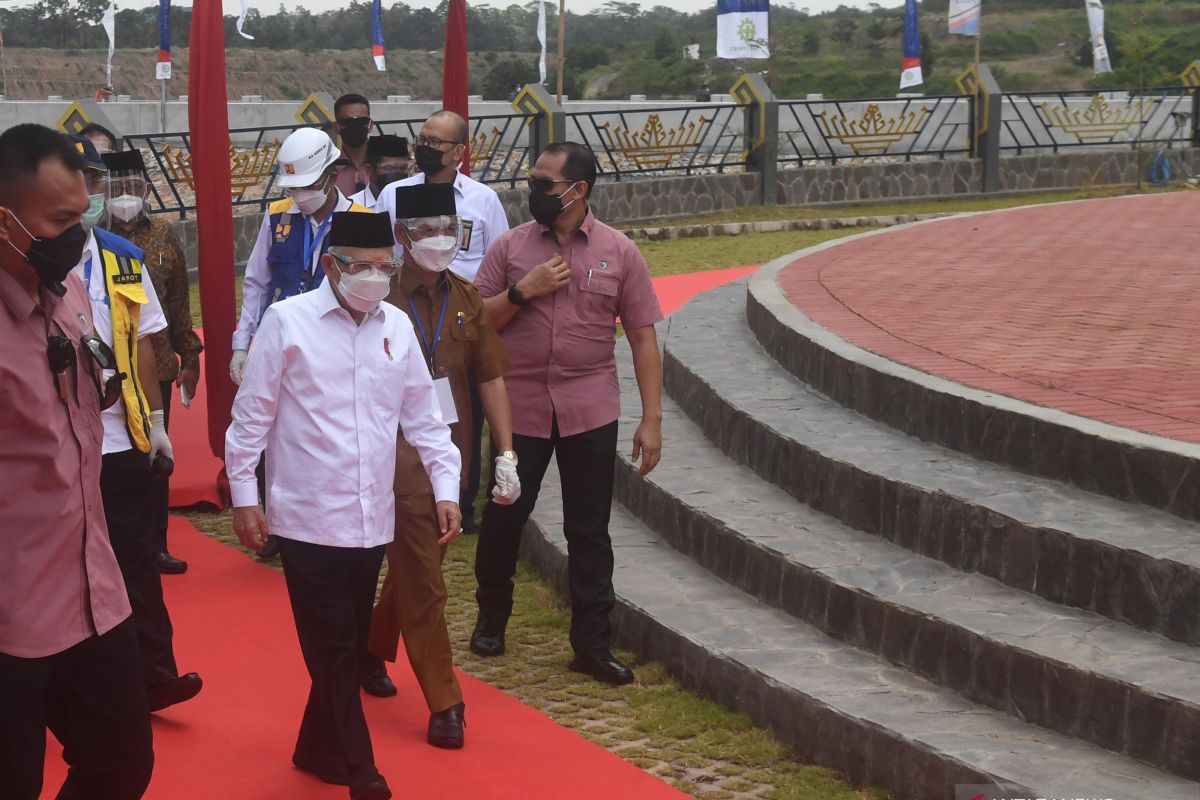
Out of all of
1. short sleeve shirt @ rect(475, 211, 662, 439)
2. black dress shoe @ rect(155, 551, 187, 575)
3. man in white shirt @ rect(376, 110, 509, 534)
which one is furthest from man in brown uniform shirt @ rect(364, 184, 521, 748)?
black dress shoe @ rect(155, 551, 187, 575)

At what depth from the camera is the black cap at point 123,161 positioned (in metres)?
6.04

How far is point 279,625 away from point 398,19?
9755 cm

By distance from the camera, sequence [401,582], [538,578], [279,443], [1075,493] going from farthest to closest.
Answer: [538,578] < [1075,493] < [401,582] < [279,443]

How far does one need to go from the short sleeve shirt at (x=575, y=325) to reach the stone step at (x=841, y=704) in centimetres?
84

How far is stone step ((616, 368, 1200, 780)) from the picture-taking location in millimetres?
4074

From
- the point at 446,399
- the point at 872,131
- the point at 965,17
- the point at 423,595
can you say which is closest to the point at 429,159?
the point at 446,399

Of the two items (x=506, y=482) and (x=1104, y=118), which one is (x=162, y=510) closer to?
(x=506, y=482)

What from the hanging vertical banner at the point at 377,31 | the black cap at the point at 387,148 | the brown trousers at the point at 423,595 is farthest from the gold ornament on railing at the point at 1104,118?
the brown trousers at the point at 423,595

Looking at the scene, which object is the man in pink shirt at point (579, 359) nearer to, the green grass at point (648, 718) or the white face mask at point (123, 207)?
the green grass at point (648, 718)

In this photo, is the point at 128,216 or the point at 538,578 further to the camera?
the point at 538,578

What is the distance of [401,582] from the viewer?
15.5ft

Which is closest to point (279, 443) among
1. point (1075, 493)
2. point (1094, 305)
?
point (1075, 493)

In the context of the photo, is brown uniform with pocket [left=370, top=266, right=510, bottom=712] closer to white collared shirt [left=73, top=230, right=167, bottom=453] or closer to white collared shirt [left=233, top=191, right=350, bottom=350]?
white collared shirt [left=73, top=230, right=167, bottom=453]

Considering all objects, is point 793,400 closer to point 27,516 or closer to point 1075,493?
point 1075,493
